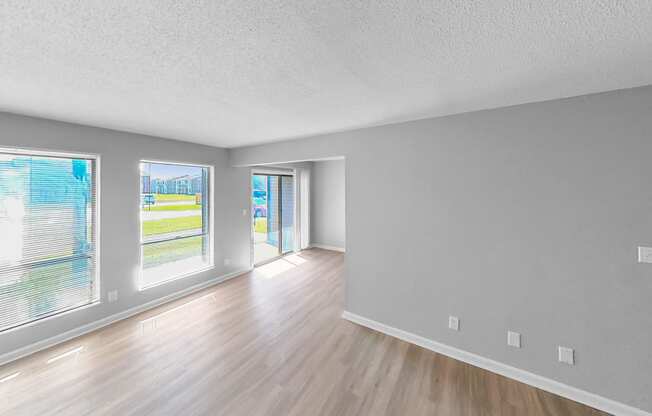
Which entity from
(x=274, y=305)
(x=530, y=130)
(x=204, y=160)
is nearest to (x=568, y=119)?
(x=530, y=130)

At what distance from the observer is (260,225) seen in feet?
18.3

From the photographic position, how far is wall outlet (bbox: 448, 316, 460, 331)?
7.93ft

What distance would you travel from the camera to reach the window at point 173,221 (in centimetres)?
352

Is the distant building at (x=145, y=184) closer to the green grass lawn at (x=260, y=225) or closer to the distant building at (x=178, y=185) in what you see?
the distant building at (x=178, y=185)

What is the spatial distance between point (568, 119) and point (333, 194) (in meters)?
5.18

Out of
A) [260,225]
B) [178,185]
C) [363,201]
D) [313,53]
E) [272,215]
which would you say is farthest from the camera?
[272,215]

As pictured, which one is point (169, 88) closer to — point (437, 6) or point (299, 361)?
point (437, 6)

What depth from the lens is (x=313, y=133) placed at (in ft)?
10.8

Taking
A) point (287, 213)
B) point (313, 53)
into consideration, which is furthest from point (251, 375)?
point (287, 213)

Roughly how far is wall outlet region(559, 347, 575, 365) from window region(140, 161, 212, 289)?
4.60m

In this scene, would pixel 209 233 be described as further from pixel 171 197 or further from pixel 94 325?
pixel 94 325

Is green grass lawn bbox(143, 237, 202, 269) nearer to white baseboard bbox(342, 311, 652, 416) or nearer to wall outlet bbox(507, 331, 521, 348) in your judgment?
Result: white baseboard bbox(342, 311, 652, 416)

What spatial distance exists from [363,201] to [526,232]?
62.7 inches

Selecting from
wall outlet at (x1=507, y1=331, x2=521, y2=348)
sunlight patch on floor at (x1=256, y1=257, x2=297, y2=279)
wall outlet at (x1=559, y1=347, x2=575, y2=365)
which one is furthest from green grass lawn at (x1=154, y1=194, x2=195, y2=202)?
wall outlet at (x1=559, y1=347, x2=575, y2=365)
